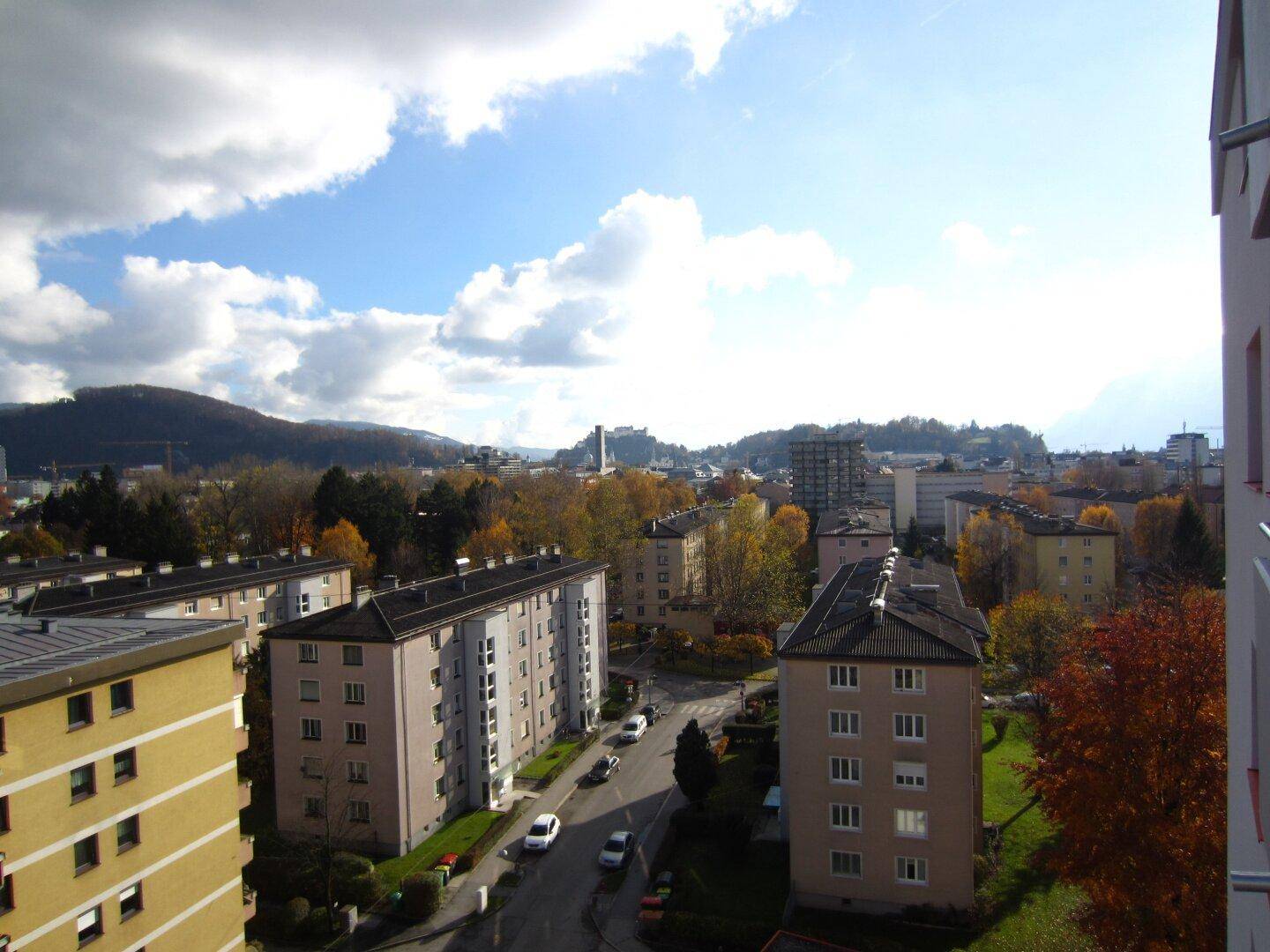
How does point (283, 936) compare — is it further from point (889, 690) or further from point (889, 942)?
point (889, 690)

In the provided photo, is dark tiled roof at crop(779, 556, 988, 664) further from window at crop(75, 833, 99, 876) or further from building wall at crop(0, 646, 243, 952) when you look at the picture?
window at crop(75, 833, 99, 876)

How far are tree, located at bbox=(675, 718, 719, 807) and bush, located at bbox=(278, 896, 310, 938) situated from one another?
35.5ft

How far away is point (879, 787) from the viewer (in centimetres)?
1838

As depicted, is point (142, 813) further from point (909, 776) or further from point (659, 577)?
point (659, 577)

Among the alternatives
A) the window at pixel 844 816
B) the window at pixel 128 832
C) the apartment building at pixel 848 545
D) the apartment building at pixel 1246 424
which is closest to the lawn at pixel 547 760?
the window at pixel 844 816

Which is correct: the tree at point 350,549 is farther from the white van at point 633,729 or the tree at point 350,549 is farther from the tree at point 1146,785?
the tree at point 1146,785

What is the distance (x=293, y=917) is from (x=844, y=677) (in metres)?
14.9

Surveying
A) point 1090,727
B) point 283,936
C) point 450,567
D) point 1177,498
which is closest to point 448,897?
point 283,936

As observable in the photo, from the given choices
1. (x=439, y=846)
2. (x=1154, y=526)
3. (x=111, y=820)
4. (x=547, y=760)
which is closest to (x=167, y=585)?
(x=547, y=760)

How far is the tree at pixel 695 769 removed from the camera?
2391cm

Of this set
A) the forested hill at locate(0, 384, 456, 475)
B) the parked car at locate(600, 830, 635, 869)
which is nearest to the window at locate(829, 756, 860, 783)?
the parked car at locate(600, 830, 635, 869)

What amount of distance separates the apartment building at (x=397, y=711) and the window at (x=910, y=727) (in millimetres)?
13303

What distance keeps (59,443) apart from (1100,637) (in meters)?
164

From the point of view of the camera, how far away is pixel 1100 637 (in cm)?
1814
